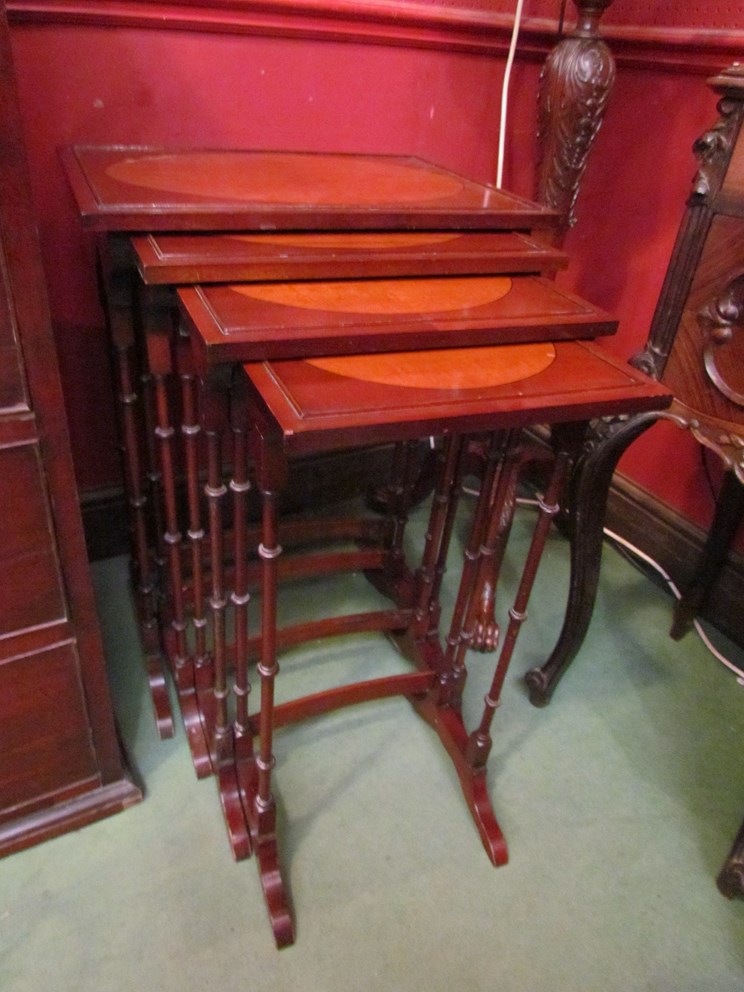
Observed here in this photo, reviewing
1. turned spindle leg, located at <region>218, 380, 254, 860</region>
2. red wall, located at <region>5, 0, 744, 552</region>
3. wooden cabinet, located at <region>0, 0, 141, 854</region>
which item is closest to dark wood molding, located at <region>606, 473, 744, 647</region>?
red wall, located at <region>5, 0, 744, 552</region>

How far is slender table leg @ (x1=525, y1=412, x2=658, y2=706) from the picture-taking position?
113 centimetres

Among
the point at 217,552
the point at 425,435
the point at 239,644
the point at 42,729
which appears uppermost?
the point at 425,435

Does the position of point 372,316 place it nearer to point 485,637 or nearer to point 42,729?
point 42,729

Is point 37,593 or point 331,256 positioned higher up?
point 331,256

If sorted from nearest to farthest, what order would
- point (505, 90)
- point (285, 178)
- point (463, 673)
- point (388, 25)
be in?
point (285, 178) → point (463, 673) → point (388, 25) → point (505, 90)

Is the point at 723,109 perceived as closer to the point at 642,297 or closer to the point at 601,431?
the point at 601,431

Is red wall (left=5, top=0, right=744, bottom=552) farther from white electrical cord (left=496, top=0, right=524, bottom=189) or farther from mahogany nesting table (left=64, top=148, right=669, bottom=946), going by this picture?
mahogany nesting table (left=64, top=148, right=669, bottom=946)

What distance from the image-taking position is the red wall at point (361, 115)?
1.15m

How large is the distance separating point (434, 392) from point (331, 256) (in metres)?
0.25

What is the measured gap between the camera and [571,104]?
4.05 feet

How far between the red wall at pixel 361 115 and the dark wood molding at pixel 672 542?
0.04 meters

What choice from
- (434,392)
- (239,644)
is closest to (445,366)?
(434,392)

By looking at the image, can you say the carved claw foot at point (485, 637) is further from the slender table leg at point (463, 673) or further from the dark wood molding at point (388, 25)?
the dark wood molding at point (388, 25)

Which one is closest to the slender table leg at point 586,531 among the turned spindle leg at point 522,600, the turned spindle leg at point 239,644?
the turned spindle leg at point 522,600
